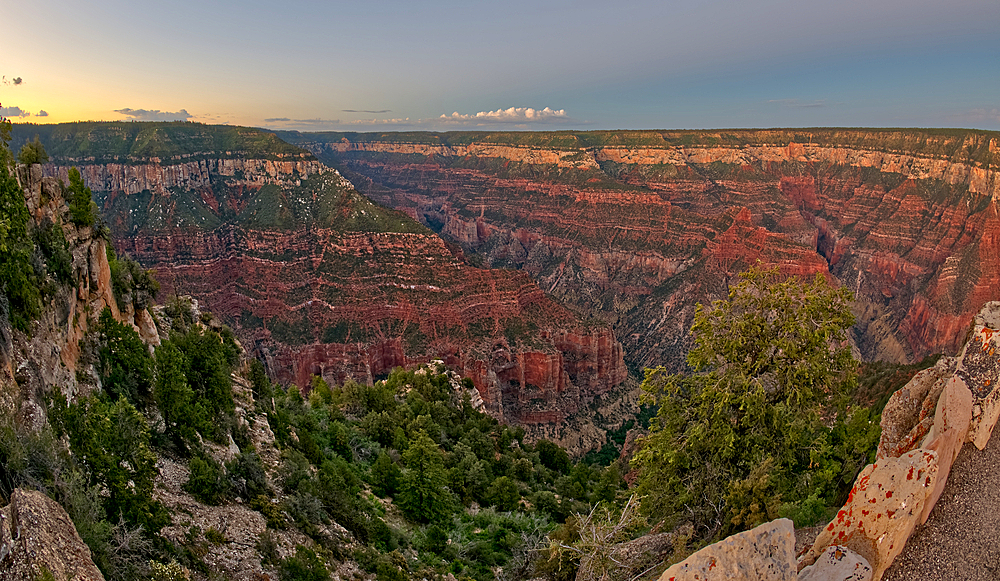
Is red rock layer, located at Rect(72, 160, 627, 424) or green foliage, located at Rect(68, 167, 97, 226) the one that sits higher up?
green foliage, located at Rect(68, 167, 97, 226)

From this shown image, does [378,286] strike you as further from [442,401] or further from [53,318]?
[53,318]

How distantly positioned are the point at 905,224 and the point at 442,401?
498ft

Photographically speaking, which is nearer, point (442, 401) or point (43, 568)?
point (43, 568)

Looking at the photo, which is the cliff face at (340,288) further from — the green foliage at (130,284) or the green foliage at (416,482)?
the green foliage at (130,284)

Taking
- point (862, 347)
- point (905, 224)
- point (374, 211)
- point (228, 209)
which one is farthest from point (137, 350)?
point (905, 224)

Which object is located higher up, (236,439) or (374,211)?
(374,211)

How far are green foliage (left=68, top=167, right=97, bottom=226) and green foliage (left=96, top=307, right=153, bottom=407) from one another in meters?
3.76

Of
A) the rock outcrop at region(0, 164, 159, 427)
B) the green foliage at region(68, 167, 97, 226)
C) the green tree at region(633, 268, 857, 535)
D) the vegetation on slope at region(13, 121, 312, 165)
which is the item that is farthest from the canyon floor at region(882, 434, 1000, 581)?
the vegetation on slope at region(13, 121, 312, 165)

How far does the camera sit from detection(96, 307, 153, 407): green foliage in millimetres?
18406

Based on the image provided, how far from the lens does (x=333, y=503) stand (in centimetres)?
2233

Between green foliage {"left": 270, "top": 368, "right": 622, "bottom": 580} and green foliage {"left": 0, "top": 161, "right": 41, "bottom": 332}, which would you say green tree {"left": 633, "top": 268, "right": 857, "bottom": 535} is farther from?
green foliage {"left": 0, "top": 161, "right": 41, "bottom": 332}

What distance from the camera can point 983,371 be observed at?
547 inches

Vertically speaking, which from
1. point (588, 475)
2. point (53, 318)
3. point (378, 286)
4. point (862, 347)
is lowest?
point (862, 347)

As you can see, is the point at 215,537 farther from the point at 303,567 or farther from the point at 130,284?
the point at 130,284
